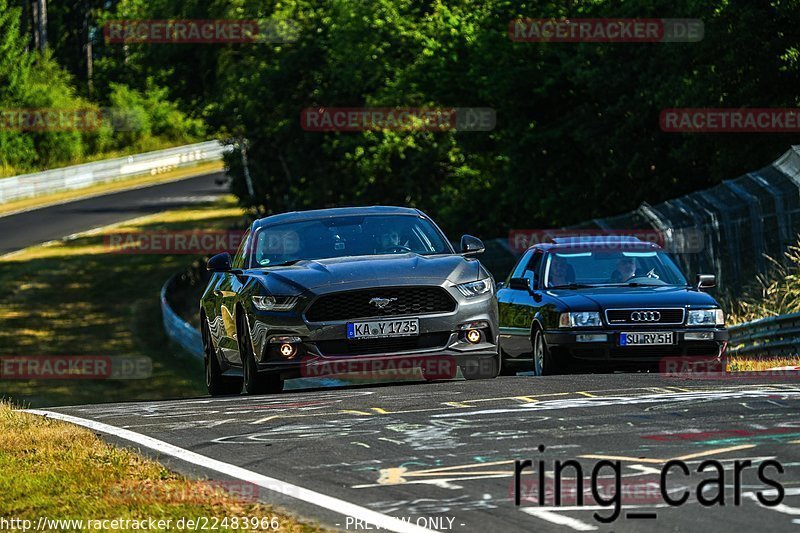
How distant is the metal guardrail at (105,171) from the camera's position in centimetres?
6991

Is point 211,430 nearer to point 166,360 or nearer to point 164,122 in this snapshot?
point 166,360

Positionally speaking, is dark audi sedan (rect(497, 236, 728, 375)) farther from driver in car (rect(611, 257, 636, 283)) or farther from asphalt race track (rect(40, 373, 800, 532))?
asphalt race track (rect(40, 373, 800, 532))

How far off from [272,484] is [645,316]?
311 inches

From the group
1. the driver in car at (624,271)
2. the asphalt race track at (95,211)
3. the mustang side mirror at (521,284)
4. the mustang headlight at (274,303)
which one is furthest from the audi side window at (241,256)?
the asphalt race track at (95,211)

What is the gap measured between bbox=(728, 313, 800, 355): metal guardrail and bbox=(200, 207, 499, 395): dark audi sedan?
14.9 ft

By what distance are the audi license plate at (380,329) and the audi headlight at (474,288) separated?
577 millimetres

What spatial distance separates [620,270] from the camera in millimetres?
16641

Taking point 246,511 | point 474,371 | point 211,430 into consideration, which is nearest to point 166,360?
point 474,371

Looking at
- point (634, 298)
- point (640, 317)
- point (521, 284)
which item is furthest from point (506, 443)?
point (521, 284)

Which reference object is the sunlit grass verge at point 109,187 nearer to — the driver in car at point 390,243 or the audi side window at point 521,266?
the audi side window at point 521,266

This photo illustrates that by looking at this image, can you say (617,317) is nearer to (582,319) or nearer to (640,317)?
(640,317)

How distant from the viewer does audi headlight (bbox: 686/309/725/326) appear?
50.3ft

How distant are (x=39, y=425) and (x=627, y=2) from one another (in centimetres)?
3088

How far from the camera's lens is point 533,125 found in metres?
44.1
